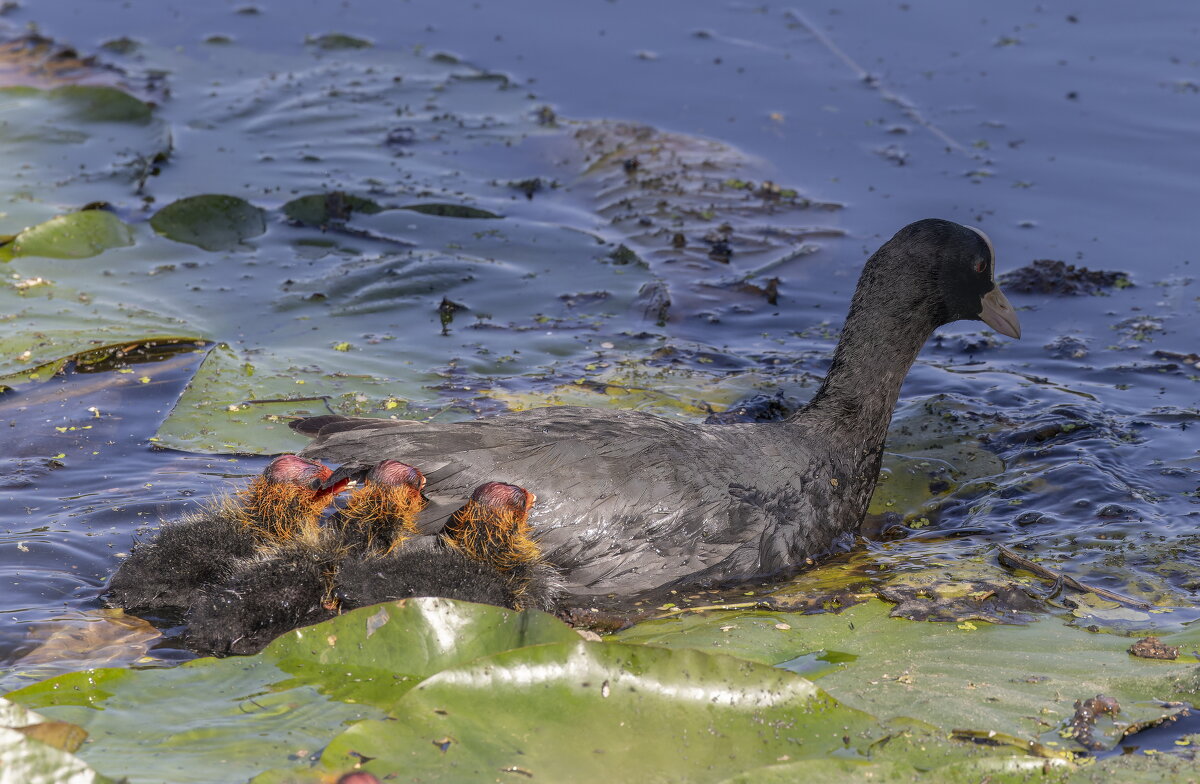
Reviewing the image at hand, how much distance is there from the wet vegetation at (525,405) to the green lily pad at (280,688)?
1 centimetres

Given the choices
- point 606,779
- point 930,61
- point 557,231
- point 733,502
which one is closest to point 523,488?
point 733,502

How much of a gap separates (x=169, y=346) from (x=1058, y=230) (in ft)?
16.6

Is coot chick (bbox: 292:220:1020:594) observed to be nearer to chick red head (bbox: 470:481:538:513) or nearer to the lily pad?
chick red head (bbox: 470:481:538:513)

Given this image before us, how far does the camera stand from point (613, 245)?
7.86 metres

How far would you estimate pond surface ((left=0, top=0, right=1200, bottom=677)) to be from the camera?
5316mm

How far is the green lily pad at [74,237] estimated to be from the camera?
7.00 meters

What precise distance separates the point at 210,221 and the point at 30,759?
17.4 feet

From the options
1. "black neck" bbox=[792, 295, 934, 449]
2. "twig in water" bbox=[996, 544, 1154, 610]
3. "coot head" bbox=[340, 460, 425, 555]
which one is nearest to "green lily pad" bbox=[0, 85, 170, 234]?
"coot head" bbox=[340, 460, 425, 555]

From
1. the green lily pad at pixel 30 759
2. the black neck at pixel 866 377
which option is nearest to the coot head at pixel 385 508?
the green lily pad at pixel 30 759

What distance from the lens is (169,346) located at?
627 centimetres

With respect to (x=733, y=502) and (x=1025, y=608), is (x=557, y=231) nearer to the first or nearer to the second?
(x=733, y=502)

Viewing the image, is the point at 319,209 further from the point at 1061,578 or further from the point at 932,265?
the point at 1061,578

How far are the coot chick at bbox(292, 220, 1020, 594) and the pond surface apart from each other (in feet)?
1.03

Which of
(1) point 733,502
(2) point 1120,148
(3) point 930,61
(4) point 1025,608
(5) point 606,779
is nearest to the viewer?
(5) point 606,779
